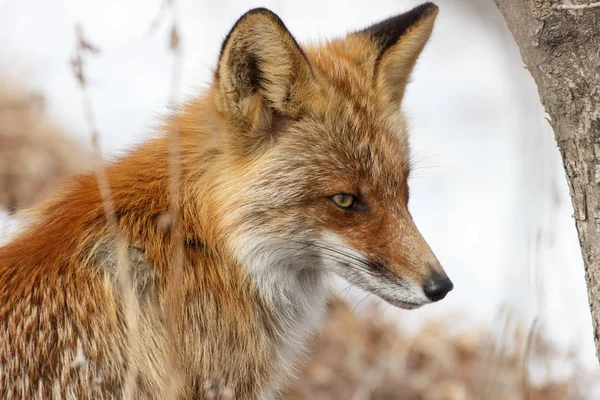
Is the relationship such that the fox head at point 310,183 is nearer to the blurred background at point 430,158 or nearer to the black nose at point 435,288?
the black nose at point 435,288

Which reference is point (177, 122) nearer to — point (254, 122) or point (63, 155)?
point (254, 122)

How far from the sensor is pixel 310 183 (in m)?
3.22

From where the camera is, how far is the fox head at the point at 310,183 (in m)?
3.11

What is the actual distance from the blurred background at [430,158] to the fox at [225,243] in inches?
17.3

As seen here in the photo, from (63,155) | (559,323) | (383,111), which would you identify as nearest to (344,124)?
(383,111)

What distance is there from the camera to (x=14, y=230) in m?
3.42

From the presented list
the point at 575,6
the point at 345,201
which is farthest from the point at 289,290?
the point at 575,6

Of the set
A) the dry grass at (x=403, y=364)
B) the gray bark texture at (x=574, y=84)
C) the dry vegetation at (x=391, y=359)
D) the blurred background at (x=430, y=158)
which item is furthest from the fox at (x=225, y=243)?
the dry grass at (x=403, y=364)

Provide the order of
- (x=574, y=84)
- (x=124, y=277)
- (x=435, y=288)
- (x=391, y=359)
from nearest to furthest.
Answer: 1. (x=574, y=84)
2. (x=124, y=277)
3. (x=435, y=288)
4. (x=391, y=359)

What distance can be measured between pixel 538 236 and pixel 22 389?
215 cm

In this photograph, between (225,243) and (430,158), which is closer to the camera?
(225,243)

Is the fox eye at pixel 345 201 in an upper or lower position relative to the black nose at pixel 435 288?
upper

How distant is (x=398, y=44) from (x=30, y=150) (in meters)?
4.18

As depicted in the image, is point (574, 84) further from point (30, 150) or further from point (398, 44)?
point (30, 150)
